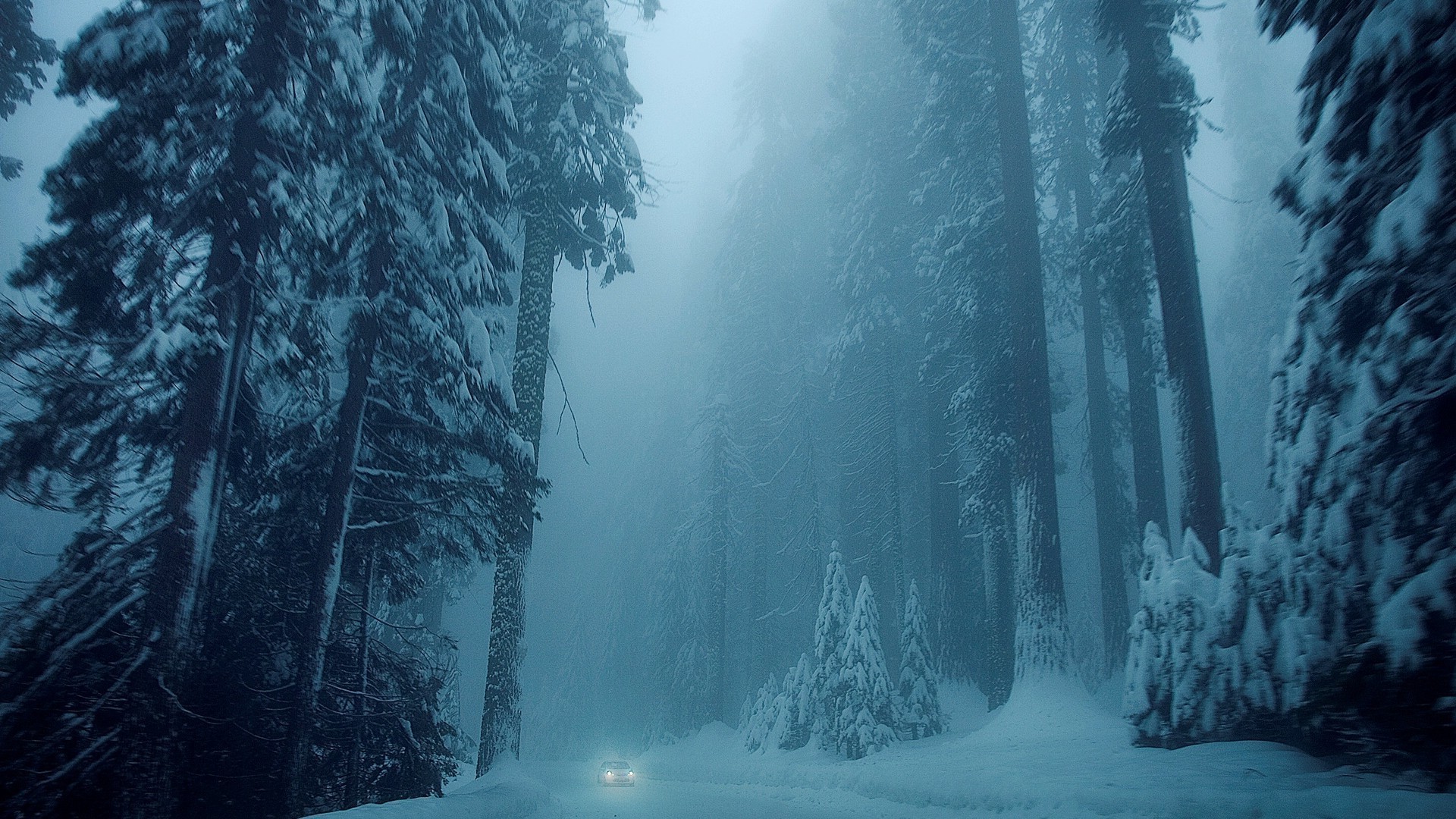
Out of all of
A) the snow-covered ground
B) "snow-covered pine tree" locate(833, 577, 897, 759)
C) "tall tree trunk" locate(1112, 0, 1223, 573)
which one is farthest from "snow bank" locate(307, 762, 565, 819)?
"tall tree trunk" locate(1112, 0, 1223, 573)

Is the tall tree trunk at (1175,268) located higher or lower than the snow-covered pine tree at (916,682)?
higher

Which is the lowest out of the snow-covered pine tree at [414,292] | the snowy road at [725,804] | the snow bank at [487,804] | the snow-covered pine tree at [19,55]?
the snowy road at [725,804]

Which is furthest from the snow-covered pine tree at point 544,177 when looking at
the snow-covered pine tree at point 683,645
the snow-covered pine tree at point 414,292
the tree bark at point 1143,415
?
the snow-covered pine tree at point 683,645

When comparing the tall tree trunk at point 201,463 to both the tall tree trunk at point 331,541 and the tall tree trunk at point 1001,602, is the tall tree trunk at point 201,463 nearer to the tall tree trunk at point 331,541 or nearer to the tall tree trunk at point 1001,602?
the tall tree trunk at point 331,541

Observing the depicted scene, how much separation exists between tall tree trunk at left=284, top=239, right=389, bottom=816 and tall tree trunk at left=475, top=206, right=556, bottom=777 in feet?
7.76

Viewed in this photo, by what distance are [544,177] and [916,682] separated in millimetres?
14498

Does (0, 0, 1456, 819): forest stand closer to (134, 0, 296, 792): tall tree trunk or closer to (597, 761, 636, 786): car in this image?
(134, 0, 296, 792): tall tree trunk

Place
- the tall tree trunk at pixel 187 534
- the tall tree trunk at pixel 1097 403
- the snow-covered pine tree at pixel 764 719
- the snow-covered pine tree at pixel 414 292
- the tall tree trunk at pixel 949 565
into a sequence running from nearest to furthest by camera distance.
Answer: the tall tree trunk at pixel 187 534 → the snow-covered pine tree at pixel 414 292 → the tall tree trunk at pixel 1097 403 → the tall tree trunk at pixel 949 565 → the snow-covered pine tree at pixel 764 719

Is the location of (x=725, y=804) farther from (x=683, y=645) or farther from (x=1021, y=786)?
(x=683, y=645)

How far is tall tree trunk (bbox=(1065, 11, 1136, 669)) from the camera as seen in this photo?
787 inches

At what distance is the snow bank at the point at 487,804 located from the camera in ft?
22.3

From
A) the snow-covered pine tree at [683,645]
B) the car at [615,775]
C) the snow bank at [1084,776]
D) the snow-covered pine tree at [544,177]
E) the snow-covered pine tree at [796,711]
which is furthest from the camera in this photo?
the snow-covered pine tree at [683,645]

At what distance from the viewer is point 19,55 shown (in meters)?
16.6

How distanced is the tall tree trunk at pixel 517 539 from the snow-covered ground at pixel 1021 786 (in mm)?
701
